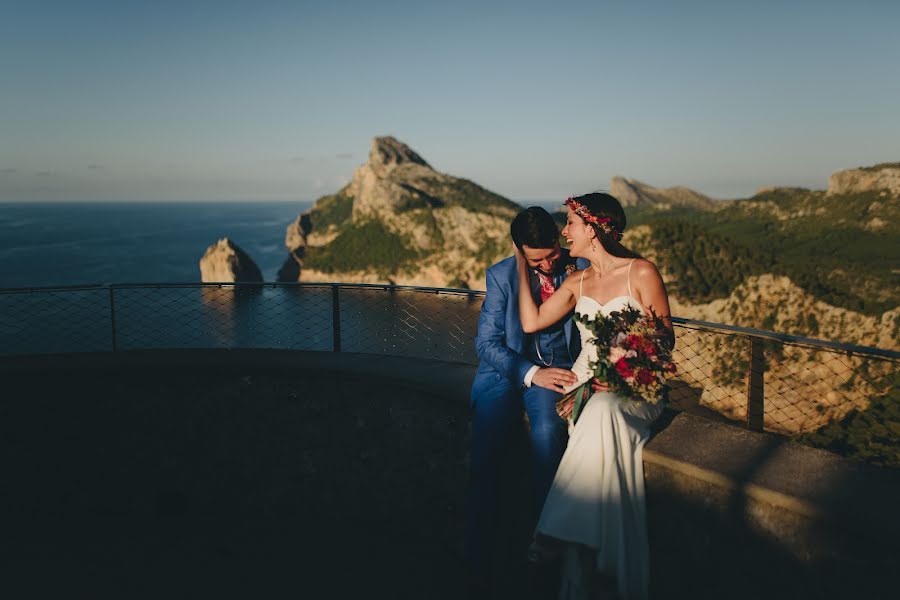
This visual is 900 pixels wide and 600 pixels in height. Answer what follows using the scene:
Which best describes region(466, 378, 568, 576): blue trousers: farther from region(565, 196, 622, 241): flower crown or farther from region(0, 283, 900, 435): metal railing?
region(565, 196, 622, 241): flower crown

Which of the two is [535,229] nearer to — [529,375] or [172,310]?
[529,375]

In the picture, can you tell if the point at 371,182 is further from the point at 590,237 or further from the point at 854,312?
the point at 590,237

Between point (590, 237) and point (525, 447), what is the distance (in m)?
1.34

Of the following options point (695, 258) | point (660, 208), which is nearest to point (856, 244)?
point (695, 258)

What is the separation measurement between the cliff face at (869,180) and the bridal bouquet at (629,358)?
114m

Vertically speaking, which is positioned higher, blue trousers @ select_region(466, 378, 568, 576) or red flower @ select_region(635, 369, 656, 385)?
red flower @ select_region(635, 369, 656, 385)

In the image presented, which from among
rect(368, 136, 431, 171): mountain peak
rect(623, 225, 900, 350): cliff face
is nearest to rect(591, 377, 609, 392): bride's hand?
rect(623, 225, 900, 350): cliff face

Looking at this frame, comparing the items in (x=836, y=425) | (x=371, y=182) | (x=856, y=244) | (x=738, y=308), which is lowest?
(x=836, y=425)

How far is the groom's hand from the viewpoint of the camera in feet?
11.1

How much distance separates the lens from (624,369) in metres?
3.03

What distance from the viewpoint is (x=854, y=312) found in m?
52.0

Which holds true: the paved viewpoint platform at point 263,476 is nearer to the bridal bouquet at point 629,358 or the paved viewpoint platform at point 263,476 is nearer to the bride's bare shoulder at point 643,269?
the bridal bouquet at point 629,358

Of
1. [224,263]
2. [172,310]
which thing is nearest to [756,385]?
[172,310]

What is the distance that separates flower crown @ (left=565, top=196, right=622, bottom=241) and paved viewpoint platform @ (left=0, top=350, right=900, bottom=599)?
1.09 metres
